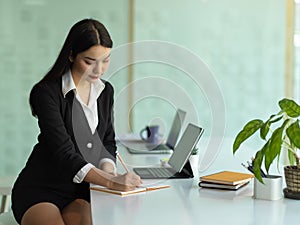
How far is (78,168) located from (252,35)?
3192mm

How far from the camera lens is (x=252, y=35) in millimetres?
5285

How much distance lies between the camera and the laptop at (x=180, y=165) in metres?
2.63

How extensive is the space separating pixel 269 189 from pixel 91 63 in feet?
3.16

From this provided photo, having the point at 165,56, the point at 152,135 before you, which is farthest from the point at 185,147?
the point at 165,56

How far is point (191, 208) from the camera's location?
6.70 ft

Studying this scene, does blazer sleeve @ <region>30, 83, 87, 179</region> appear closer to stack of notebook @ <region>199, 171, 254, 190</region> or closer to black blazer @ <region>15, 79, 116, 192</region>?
black blazer @ <region>15, 79, 116, 192</region>

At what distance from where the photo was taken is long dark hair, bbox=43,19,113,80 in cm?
259

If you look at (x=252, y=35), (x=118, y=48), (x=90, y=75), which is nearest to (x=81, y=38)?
(x=90, y=75)

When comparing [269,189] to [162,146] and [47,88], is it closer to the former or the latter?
[47,88]

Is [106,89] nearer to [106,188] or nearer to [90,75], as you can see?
[90,75]

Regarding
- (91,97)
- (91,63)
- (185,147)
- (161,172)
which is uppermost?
(91,63)

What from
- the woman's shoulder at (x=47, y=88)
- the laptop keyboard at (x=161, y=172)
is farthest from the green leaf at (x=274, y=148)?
the woman's shoulder at (x=47, y=88)

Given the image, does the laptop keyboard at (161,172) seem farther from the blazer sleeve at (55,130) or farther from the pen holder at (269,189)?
the pen holder at (269,189)

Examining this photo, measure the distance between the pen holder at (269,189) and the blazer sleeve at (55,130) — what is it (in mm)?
736
